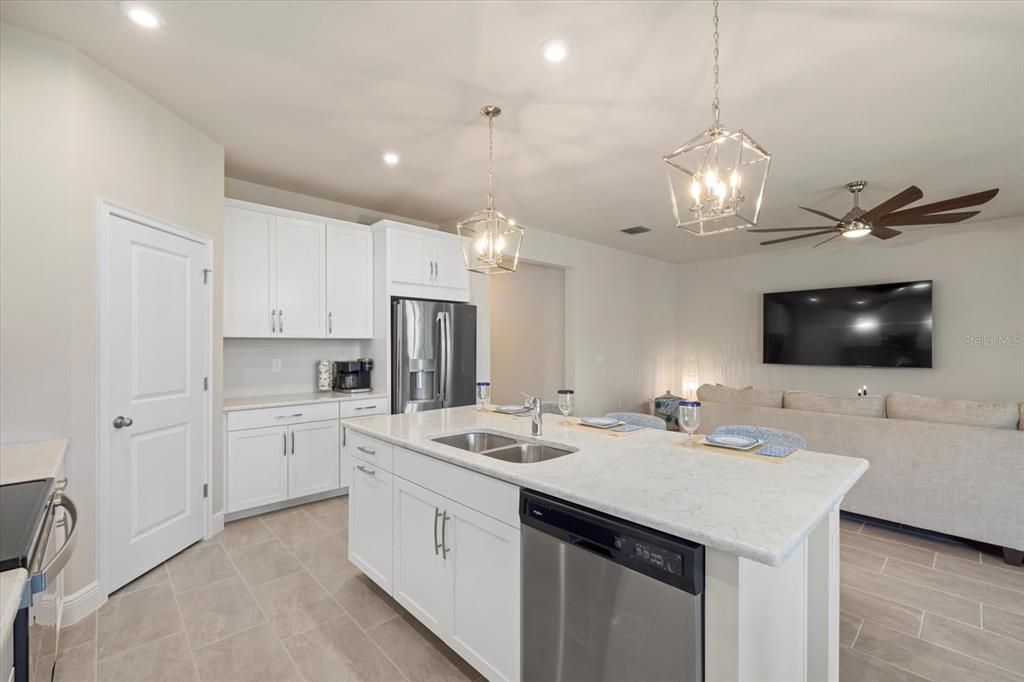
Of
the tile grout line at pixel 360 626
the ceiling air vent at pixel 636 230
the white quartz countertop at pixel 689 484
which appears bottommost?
the tile grout line at pixel 360 626

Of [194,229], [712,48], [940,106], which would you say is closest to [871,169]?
[940,106]

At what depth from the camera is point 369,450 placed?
7.87ft

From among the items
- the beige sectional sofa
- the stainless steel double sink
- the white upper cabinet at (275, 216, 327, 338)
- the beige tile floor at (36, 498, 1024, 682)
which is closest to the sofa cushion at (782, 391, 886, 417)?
the beige sectional sofa

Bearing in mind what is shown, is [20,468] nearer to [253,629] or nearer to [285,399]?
[253,629]

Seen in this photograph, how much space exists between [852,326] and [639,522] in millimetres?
6093

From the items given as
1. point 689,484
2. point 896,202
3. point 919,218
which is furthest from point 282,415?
point 919,218

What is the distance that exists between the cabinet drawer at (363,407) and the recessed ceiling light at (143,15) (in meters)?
2.66

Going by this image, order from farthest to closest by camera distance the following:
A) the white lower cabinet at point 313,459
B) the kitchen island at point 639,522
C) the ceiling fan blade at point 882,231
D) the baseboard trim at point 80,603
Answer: the ceiling fan blade at point 882,231 < the white lower cabinet at point 313,459 < the baseboard trim at point 80,603 < the kitchen island at point 639,522

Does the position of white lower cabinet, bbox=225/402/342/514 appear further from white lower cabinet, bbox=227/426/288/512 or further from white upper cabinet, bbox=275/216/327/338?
white upper cabinet, bbox=275/216/327/338

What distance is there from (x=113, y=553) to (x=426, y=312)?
2.66m

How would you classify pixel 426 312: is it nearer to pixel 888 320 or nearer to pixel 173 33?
pixel 173 33

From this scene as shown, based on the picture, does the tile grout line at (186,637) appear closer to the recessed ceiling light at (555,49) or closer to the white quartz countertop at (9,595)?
the white quartz countertop at (9,595)

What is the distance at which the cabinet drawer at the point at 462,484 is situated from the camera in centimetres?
161

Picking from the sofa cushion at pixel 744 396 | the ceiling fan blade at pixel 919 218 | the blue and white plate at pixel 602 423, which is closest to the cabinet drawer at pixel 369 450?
the blue and white plate at pixel 602 423
